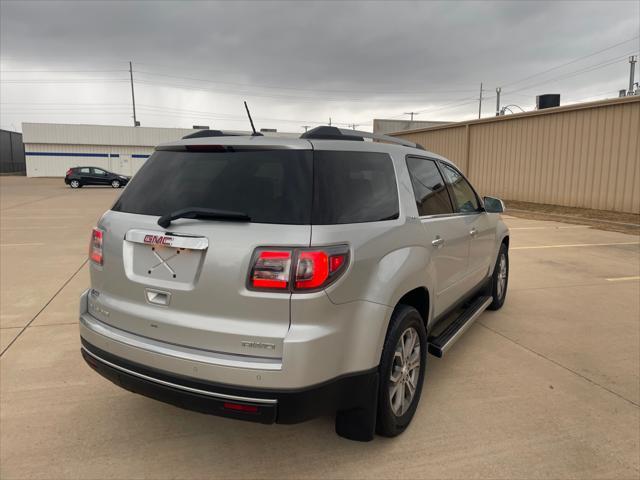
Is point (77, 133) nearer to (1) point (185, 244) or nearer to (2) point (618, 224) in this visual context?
(2) point (618, 224)

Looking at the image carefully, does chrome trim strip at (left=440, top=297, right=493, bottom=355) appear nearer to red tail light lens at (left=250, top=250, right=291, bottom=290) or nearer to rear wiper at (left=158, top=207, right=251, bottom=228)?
red tail light lens at (left=250, top=250, right=291, bottom=290)

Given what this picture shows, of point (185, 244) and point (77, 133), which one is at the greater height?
point (77, 133)

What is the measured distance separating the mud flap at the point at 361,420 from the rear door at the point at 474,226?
1.92 meters

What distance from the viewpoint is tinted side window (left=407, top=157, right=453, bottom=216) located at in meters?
3.21

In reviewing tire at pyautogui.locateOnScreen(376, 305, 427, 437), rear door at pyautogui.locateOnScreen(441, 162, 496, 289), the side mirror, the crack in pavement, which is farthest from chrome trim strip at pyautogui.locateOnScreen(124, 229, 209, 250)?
the side mirror

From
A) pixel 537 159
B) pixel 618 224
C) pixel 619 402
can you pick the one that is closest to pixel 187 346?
pixel 619 402

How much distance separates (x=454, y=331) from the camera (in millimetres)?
3643

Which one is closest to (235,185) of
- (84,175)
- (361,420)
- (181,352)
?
(181,352)

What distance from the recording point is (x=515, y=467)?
2.54m

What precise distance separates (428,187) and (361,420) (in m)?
1.74

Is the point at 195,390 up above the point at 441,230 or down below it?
below

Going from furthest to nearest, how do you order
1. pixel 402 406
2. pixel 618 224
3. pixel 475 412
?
pixel 618 224, pixel 475 412, pixel 402 406

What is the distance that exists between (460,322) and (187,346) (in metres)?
2.39

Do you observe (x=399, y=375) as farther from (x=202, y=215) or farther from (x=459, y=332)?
(x=202, y=215)
